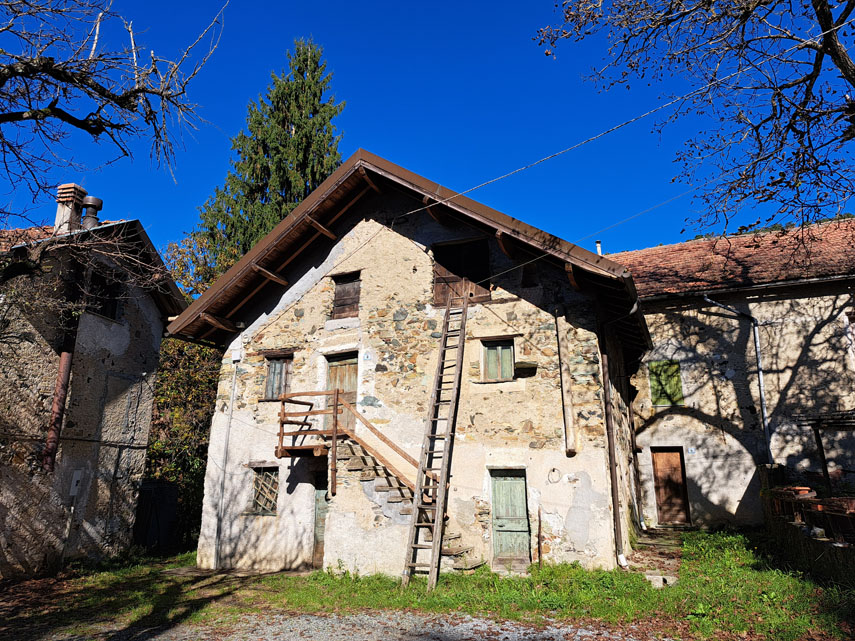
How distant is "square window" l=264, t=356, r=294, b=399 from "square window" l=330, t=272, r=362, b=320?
163 cm

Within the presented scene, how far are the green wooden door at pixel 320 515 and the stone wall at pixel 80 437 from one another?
5717 millimetres

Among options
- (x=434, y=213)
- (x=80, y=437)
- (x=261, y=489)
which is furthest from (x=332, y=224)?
(x=80, y=437)

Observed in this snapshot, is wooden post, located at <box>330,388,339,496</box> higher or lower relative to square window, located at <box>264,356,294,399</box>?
lower

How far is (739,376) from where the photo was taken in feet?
47.9

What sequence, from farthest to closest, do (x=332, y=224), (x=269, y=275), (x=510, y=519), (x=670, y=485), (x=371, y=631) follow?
(x=670, y=485), (x=332, y=224), (x=269, y=275), (x=510, y=519), (x=371, y=631)

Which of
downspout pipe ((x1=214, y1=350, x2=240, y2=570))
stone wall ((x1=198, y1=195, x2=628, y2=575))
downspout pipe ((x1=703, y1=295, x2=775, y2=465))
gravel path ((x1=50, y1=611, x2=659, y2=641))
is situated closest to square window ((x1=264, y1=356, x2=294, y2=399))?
stone wall ((x1=198, y1=195, x2=628, y2=575))

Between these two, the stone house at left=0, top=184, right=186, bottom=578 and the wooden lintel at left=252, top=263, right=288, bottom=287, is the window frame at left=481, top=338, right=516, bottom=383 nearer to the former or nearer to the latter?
the wooden lintel at left=252, top=263, right=288, bottom=287

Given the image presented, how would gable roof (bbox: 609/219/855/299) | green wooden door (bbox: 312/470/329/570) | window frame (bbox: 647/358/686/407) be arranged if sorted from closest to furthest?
green wooden door (bbox: 312/470/329/570) → gable roof (bbox: 609/219/855/299) → window frame (bbox: 647/358/686/407)

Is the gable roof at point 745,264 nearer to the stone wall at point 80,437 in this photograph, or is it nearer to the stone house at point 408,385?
the stone house at point 408,385

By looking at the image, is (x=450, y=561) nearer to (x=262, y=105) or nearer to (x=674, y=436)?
(x=674, y=436)

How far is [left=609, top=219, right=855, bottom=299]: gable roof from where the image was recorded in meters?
14.2

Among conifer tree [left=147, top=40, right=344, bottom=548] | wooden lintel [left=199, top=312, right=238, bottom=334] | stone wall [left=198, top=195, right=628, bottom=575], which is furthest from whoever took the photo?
conifer tree [left=147, top=40, right=344, bottom=548]

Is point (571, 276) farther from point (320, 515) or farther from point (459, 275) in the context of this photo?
point (320, 515)

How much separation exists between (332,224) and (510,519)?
7.84 m
